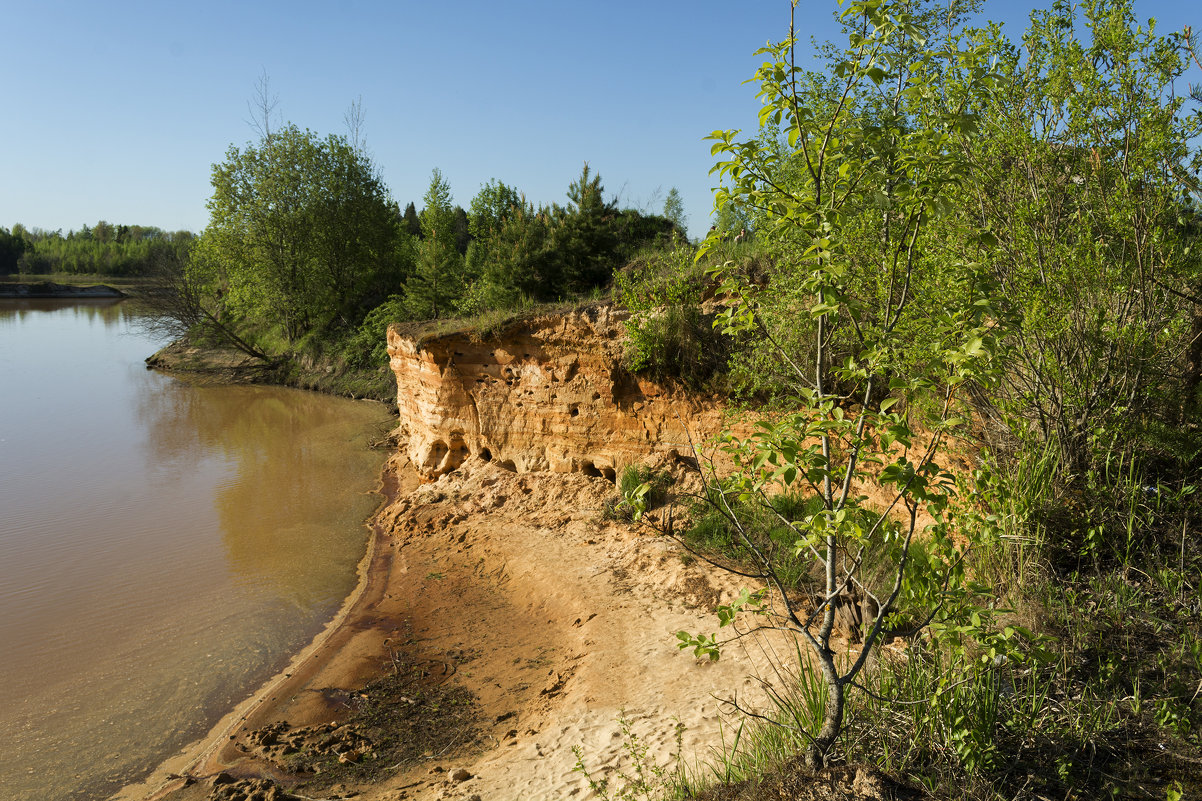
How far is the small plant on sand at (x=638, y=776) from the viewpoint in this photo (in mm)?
4062

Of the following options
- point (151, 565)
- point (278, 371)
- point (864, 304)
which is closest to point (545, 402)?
point (151, 565)

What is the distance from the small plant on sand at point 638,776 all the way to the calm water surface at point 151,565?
4223 mm

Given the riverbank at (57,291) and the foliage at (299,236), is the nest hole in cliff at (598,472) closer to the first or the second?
the foliage at (299,236)

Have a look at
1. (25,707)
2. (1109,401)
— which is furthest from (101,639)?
(1109,401)

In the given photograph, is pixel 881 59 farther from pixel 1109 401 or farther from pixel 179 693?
pixel 179 693

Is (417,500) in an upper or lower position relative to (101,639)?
upper

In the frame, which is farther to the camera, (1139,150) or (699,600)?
(699,600)

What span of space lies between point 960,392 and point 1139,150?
2227 millimetres

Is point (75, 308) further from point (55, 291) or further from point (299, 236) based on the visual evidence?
point (299, 236)

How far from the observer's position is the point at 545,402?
11.2 m

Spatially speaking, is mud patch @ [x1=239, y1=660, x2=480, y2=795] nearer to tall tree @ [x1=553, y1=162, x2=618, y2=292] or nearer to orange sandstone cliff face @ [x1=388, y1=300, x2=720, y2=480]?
orange sandstone cliff face @ [x1=388, y1=300, x2=720, y2=480]

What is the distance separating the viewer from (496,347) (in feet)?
38.7

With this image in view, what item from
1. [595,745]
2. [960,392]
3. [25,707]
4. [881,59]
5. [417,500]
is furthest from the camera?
[417,500]

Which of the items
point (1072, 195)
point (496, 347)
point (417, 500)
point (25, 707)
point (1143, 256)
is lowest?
point (25, 707)
